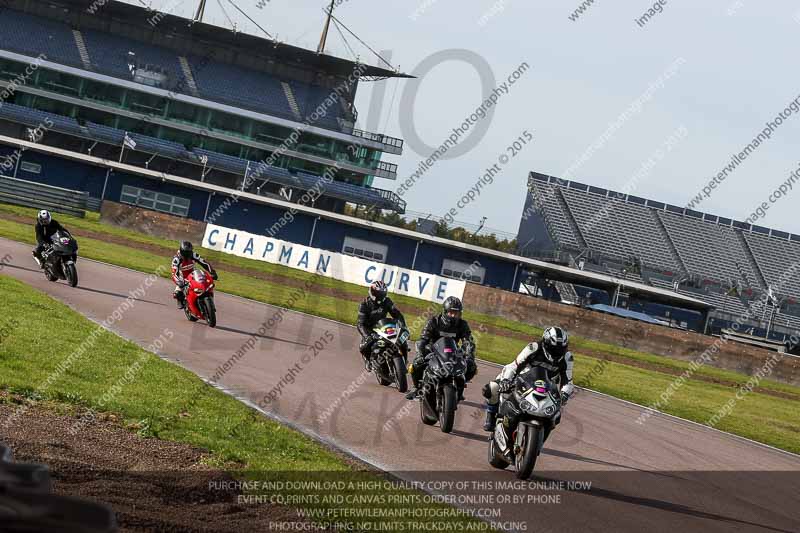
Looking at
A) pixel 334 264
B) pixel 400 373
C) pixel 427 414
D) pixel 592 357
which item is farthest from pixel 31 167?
pixel 427 414

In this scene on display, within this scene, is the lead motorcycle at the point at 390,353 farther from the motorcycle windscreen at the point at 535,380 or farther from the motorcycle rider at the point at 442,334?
the motorcycle windscreen at the point at 535,380

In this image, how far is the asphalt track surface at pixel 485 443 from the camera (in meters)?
9.55

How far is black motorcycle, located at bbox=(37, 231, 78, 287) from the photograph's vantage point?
22266mm

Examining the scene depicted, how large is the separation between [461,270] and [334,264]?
20.5 m

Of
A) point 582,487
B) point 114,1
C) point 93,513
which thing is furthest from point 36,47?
point 93,513

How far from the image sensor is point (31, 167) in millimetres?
61906

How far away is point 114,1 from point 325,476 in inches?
2656

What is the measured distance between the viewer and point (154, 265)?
33.6 meters

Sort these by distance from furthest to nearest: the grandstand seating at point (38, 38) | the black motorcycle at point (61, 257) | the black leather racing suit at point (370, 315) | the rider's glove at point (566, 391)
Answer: the grandstand seating at point (38, 38)
the black motorcycle at point (61, 257)
the black leather racing suit at point (370, 315)
the rider's glove at point (566, 391)

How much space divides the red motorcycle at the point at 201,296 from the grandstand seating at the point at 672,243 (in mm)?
47070

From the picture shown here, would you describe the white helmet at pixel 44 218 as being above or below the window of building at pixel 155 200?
below

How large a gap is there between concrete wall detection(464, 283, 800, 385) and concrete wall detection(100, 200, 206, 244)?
12964 millimetres

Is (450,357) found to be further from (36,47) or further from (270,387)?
(36,47)

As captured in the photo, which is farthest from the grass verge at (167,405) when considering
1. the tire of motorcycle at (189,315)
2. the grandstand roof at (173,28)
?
the grandstand roof at (173,28)
